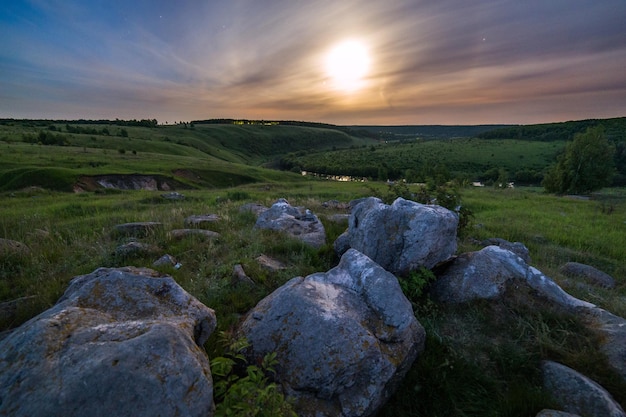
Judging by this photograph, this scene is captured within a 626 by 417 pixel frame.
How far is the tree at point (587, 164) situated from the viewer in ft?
154

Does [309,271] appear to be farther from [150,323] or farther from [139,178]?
[139,178]

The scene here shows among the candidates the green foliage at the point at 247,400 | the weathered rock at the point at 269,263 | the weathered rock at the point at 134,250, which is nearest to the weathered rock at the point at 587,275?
the weathered rock at the point at 269,263

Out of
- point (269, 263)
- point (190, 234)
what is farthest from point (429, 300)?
point (190, 234)

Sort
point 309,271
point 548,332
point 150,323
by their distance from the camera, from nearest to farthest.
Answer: point 150,323 → point 548,332 → point 309,271

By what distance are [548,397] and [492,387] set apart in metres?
0.65

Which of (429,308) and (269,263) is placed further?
(269,263)

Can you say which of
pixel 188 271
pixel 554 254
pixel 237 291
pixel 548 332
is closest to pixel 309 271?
pixel 237 291

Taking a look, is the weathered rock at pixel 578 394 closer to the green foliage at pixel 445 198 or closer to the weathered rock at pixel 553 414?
the weathered rock at pixel 553 414

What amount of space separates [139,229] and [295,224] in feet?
17.7

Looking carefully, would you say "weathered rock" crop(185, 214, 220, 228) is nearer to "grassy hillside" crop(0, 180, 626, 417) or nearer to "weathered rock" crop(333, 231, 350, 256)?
"grassy hillside" crop(0, 180, 626, 417)

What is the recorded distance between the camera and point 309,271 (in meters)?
7.19

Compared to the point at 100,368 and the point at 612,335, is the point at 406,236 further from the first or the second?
the point at 100,368

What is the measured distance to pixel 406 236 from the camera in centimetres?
658

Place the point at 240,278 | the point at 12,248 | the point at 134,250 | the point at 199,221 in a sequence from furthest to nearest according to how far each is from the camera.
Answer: the point at 199,221 → the point at 134,250 → the point at 12,248 → the point at 240,278
